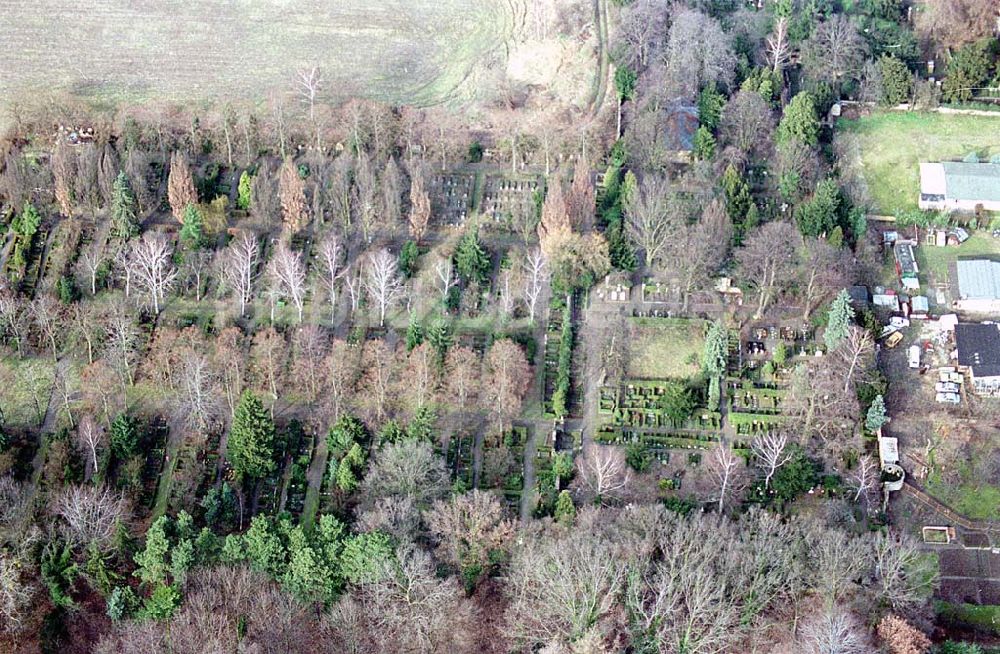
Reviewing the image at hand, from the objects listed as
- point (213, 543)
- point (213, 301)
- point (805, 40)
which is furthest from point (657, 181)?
point (213, 543)

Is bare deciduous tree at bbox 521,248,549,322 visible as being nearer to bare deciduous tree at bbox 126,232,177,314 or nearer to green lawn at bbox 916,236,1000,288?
bare deciduous tree at bbox 126,232,177,314

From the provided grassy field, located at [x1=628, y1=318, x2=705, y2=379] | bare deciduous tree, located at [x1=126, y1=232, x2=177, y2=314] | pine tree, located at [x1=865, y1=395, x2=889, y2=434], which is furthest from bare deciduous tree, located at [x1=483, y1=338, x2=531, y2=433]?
bare deciduous tree, located at [x1=126, y1=232, x2=177, y2=314]

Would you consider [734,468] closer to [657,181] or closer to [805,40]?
[657,181]

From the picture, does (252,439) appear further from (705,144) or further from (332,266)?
(705,144)

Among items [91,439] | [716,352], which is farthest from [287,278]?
[716,352]

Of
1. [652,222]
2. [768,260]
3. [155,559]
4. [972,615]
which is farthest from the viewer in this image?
[652,222]

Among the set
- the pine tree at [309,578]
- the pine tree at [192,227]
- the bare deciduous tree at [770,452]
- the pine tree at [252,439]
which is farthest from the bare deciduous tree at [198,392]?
the bare deciduous tree at [770,452]
